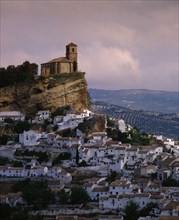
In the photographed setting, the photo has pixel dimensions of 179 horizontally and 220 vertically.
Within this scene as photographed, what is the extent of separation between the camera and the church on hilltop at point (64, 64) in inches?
3056

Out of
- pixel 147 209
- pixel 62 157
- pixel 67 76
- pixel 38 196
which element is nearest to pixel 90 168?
pixel 62 157

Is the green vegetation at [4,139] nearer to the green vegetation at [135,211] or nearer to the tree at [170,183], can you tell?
the tree at [170,183]

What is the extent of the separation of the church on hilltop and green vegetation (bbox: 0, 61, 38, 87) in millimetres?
1392

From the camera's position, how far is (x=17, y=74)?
7688 centimetres

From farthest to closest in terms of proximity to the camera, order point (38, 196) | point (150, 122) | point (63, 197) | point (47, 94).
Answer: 1. point (150, 122)
2. point (47, 94)
3. point (63, 197)
4. point (38, 196)

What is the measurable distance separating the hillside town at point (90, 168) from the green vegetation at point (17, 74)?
4.79m

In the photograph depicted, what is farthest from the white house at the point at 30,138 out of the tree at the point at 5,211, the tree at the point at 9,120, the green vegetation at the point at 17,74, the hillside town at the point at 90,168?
the tree at the point at 5,211

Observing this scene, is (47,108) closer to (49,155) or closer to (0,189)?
(49,155)

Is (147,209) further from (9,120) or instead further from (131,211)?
(9,120)

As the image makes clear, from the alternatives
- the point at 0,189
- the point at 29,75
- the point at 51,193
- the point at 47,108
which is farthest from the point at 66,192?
the point at 29,75

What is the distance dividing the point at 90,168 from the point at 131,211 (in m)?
9.43

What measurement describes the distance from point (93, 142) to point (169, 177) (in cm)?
873

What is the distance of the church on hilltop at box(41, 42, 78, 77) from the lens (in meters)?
77.6

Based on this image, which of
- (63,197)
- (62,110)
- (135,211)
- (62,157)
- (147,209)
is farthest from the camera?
(62,110)
